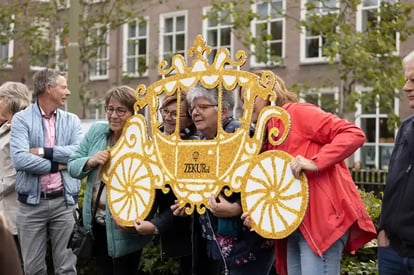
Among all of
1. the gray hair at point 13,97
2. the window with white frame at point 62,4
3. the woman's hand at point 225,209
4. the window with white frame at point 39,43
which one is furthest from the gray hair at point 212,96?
the window with white frame at point 62,4

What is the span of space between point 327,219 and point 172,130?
126 cm

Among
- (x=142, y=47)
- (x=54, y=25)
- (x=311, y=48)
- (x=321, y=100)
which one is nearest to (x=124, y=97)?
(x=321, y=100)

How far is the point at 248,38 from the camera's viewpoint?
17.1 meters

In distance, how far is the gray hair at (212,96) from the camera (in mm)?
4488

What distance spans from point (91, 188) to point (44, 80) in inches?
42.7

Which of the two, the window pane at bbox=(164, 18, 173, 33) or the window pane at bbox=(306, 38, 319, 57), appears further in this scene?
the window pane at bbox=(164, 18, 173, 33)

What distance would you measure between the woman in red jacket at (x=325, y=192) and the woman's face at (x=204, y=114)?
0.49 m

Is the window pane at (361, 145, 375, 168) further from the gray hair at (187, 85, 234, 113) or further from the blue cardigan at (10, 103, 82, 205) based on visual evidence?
the gray hair at (187, 85, 234, 113)

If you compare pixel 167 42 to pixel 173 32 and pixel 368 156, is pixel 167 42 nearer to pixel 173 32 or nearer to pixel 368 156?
pixel 173 32

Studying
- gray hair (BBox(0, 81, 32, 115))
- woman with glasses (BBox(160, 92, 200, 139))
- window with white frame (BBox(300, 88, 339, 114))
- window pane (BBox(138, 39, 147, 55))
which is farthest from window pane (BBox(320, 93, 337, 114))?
window pane (BBox(138, 39, 147, 55))

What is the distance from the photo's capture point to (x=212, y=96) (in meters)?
4.50

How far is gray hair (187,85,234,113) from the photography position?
14.7 ft

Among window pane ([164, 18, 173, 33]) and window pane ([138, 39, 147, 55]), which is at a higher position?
window pane ([164, 18, 173, 33])

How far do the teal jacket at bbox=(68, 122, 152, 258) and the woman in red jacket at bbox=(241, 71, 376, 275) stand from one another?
1.29 meters
